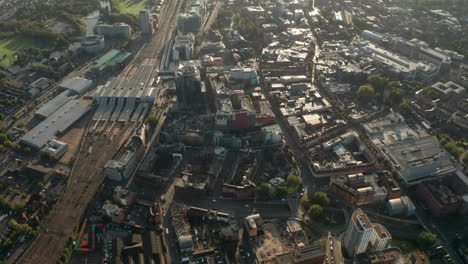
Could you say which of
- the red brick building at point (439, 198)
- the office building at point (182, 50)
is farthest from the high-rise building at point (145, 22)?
the red brick building at point (439, 198)

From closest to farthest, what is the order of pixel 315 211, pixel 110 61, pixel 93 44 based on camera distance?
pixel 315 211, pixel 110 61, pixel 93 44

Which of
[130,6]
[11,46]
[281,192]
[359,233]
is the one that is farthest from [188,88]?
[130,6]

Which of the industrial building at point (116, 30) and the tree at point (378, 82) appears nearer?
the tree at point (378, 82)

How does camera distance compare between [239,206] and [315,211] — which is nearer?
[315,211]

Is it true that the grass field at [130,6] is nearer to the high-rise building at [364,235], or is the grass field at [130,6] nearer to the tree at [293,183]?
the tree at [293,183]

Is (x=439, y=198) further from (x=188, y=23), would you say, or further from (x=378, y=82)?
(x=188, y=23)

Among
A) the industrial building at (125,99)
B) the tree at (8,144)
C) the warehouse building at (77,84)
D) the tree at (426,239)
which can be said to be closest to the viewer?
the tree at (426,239)
